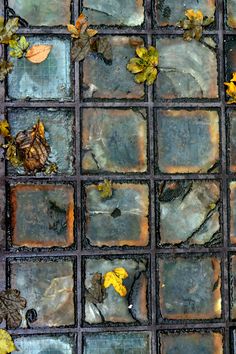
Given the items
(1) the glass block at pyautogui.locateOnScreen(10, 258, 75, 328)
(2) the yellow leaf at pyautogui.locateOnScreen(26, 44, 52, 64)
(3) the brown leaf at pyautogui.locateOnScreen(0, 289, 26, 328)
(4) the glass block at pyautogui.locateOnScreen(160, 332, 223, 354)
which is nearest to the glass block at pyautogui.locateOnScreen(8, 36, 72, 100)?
(2) the yellow leaf at pyautogui.locateOnScreen(26, 44, 52, 64)

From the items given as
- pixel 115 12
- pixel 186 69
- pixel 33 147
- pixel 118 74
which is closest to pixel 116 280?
pixel 33 147

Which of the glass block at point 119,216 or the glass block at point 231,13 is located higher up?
the glass block at point 231,13

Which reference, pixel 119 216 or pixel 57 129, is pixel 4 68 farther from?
pixel 119 216

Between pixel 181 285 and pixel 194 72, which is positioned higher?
pixel 194 72

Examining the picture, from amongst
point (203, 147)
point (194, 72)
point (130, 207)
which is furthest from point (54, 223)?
point (194, 72)

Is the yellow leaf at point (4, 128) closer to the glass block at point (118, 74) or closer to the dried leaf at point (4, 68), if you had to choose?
the dried leaf at point (4, 68)

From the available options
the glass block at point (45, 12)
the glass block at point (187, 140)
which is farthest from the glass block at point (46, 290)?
the glass block at point (45, 12)

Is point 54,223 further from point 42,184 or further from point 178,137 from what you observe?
point 178,137
